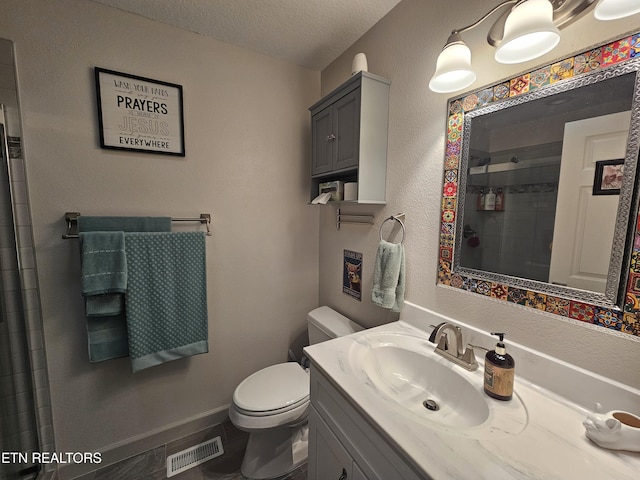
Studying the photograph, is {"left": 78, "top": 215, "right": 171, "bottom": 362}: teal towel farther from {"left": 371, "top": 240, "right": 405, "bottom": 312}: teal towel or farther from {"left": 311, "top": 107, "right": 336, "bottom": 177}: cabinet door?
{"left": 371, "top": 240, "right": 405, "bottom": 312}: teal towel

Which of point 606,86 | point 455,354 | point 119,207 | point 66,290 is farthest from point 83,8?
point 455,354

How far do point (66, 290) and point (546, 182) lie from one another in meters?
2.04

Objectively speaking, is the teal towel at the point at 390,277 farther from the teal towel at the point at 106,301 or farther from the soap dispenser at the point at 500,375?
the teal towel at the point at 106,301

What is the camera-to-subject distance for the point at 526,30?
0.63 meters

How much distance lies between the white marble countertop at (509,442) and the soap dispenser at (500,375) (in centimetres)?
2

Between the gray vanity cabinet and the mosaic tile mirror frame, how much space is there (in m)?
0.35

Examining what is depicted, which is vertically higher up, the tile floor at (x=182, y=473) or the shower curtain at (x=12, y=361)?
the shower curtain at (x=12, y=361)

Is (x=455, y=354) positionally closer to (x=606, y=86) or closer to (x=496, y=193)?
(x=496, y=193)

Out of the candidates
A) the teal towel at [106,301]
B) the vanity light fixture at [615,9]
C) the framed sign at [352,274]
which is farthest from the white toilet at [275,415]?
the vanity light fixture at [615,9]

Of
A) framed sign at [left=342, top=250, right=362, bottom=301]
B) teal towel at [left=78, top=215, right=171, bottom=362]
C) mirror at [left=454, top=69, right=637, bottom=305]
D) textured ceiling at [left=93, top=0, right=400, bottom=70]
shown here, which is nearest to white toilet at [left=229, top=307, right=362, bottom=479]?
framed sign at [left=342, top=250, right=362, bottom=301]

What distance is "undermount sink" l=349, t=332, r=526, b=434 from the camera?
0.71 metres

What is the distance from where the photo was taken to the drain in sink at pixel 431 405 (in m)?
0.87

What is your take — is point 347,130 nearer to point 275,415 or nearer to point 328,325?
point 328,325

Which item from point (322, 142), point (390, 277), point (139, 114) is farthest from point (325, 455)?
point (139, 114)
